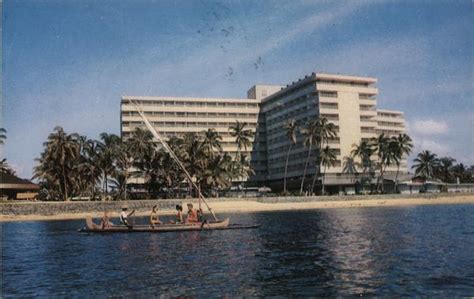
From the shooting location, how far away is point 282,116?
15625 cm

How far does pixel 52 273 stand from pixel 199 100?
137446 millimetres

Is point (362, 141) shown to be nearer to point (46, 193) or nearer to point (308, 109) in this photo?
point (308, 109)

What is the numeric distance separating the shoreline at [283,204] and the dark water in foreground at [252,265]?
47.9m

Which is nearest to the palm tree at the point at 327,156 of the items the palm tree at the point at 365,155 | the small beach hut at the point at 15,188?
the palm tree at the point at 365,155

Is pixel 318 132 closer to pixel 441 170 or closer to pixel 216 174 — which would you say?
pixel 216 174

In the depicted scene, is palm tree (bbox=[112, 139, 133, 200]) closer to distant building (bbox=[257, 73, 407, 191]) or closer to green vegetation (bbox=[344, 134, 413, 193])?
distant building (bbox=[257, 73, 407, 191])

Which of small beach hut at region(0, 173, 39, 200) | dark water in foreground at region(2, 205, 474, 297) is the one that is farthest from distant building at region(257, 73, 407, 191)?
dark water in foreground at region(2, 205, 474, 297)

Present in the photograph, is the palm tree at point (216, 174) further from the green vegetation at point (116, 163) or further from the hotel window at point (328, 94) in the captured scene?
the hotel window at point (328, 94)

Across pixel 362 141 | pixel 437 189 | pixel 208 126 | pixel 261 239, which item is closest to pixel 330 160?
pixel 362 141

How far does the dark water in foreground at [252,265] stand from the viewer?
21109 mm

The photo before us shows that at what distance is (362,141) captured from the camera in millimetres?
140125

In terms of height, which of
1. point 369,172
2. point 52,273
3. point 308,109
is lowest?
point 52,273

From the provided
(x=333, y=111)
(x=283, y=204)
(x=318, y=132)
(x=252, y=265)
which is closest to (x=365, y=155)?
(x=333, y=111)

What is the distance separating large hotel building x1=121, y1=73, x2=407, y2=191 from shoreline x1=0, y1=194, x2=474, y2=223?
2204cm
